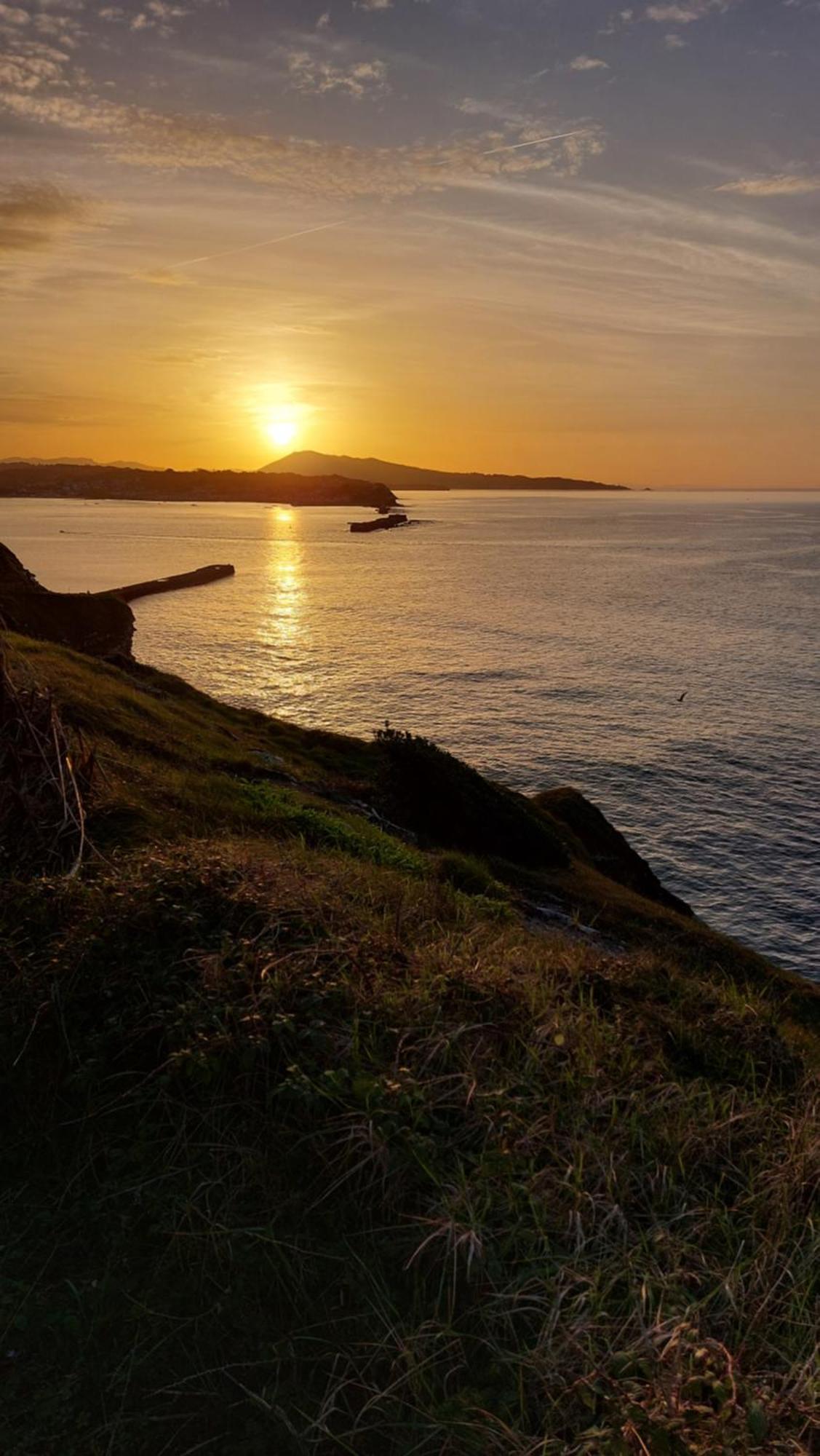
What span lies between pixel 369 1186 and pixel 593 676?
57342 mm

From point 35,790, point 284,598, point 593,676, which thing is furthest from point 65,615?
point 284,598

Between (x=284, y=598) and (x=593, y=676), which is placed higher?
(x=284, y=598)

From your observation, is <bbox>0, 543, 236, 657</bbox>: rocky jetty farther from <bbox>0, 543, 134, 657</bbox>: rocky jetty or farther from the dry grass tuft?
the dry grass tuft

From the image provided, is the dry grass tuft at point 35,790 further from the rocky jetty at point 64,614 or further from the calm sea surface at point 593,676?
the rocky jetty at point 64,614

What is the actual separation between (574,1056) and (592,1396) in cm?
267

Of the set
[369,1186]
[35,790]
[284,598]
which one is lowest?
[284,598]

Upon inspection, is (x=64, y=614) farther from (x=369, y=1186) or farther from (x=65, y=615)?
(x=369, y=1186)

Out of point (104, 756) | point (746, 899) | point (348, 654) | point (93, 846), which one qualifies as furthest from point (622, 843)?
point (348, 654)

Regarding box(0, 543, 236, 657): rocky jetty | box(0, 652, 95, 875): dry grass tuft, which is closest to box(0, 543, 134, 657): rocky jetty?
box(0, 543, 236, 657): rocky jetty

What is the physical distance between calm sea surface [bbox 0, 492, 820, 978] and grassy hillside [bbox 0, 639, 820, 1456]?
67.4 feet

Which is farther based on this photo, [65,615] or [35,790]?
[65,615]

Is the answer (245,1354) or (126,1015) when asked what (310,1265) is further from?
(126,1015)

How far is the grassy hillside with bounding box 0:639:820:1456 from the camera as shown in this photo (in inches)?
165

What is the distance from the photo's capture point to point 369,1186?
17.0ft
